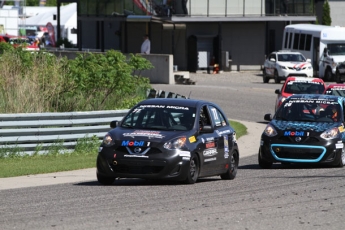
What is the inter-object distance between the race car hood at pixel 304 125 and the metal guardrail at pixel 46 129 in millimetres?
4208

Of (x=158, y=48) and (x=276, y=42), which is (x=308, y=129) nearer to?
(x=158, y=48)

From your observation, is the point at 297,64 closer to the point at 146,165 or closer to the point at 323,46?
the point at 323,46

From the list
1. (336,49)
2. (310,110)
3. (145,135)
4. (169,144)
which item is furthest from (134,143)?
(336,49)

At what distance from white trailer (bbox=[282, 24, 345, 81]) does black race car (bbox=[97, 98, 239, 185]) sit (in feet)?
113

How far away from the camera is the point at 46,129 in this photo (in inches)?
773

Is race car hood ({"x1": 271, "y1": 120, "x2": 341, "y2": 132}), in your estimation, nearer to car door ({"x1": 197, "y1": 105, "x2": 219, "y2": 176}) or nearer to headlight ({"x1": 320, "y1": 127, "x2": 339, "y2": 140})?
headlight ({"x1": 320, "y1": 127, "x2": 339, "y2": 140})

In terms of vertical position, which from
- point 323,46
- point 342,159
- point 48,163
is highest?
point 323,46

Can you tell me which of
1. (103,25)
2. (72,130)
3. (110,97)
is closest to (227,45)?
(103,25)

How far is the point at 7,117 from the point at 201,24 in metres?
38.9

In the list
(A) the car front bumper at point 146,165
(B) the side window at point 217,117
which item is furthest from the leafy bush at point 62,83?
(A) the car front bumper at point 146,165

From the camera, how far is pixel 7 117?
19250 millimetres

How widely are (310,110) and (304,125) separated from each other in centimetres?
103

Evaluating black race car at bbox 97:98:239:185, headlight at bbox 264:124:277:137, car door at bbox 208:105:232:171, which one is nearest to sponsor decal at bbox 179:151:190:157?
black race car at bbox 97:98:239:185

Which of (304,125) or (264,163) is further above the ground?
(304,125)
